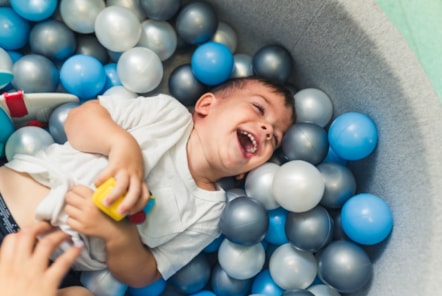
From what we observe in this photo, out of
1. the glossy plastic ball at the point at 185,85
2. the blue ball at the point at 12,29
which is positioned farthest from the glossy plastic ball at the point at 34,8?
the glossy plastic ball at the point at 185,85

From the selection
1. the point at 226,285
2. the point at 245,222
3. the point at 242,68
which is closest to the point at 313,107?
the point at 242,68

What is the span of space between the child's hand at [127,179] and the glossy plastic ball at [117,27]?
35 cm

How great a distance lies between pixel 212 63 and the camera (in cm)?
128

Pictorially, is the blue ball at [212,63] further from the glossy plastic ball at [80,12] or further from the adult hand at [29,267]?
the adult hand at [29,267]

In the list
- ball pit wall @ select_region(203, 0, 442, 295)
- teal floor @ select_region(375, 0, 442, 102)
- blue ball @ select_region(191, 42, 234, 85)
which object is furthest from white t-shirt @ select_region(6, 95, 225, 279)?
teal floor @ select_region(375, 0, 442, 102)

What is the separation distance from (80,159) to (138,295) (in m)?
0.37

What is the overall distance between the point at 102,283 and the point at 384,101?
0.76 m

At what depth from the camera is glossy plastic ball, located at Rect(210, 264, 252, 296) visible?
125 centimetres

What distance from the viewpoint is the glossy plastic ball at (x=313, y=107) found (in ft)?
4.25

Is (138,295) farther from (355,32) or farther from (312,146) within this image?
(355,32)

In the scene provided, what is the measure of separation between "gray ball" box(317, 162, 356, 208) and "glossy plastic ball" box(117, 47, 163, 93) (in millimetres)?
475

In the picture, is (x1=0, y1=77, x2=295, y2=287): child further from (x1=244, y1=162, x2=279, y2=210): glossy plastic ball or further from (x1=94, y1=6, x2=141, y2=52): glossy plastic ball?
(x1=94, y1=6, x2=141, y2=52): glossy plastic ball

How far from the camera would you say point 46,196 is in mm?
1088

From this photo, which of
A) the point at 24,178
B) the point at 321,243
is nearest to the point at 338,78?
the point at 321,243
